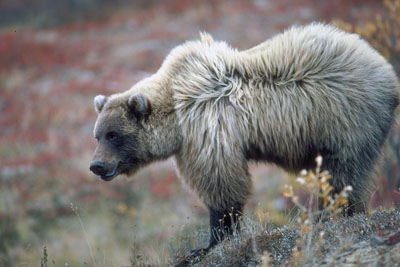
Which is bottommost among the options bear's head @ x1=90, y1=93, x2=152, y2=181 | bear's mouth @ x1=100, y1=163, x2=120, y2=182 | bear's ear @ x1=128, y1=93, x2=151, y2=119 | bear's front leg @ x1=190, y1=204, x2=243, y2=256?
bear's front leg @ x1=190, y1=204, x2=243, y2=256

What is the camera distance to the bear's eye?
642cm

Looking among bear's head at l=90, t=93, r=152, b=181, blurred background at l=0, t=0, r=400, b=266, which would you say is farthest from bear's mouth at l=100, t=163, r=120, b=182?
blurred background at l=0, t=0, r=400, b=266

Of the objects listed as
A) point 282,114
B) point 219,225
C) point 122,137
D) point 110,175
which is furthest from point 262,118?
point 110,175

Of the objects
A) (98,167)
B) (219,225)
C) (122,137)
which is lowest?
(219,225)

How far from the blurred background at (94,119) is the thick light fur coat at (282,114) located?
1.77ft

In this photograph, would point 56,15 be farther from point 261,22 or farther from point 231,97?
point 231,97

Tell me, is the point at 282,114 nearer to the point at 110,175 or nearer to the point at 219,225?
the point at 219,225

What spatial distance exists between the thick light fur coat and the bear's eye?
48cm

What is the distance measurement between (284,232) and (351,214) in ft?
3.78

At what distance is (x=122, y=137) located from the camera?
6.42 metres

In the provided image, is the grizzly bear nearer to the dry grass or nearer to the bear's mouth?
the bear's mouth

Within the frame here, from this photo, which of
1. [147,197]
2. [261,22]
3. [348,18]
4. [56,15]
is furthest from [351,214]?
[56,15]

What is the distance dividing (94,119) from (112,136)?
12.2m

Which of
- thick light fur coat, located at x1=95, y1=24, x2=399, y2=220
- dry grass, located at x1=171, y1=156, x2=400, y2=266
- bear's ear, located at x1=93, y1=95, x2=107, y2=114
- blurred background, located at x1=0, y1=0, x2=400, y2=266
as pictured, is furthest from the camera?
blurred background, located at x1=0, y1=0, x2=400, y2=266
